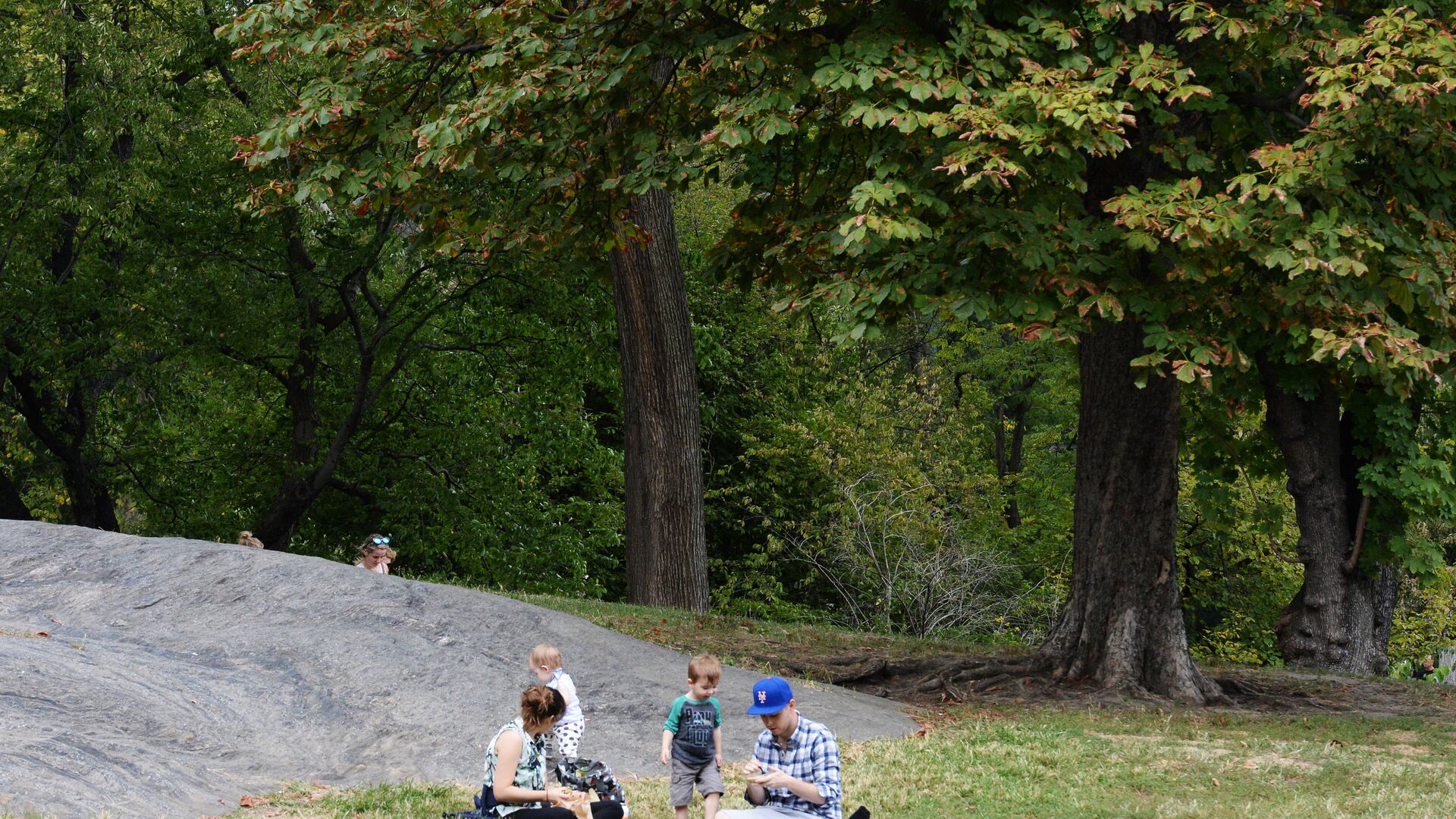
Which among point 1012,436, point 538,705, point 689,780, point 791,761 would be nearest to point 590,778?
point 689,780

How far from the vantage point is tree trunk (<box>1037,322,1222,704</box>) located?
13.0 meters

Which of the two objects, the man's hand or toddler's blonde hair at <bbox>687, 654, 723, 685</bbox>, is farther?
toddler's blonde hair at <bbox>687, 654, 723, 685</bbox>

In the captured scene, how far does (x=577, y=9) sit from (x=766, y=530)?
2015cm

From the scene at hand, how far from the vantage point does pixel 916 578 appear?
22.8 meters

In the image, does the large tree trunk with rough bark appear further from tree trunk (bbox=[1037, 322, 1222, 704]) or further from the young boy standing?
Answer: the young boy standing

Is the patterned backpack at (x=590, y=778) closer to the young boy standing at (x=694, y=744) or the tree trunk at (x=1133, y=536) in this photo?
the young boy standing at (x=694, y=744)

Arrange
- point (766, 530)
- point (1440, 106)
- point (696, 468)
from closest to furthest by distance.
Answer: point (1440, 106) → point (696, 468) → point (766, 530)

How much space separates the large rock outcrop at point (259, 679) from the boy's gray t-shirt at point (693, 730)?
97.0 inches

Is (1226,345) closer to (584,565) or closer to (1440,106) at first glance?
(1440,106)

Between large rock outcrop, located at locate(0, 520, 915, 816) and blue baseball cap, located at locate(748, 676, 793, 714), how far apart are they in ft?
11.4

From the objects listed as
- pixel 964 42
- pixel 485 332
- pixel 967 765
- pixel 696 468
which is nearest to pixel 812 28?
pixel 964 42

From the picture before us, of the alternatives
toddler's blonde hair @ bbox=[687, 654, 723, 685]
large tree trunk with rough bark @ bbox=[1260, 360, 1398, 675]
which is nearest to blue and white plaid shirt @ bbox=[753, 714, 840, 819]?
toddler's blonde hair @ bbox=[687, 654, 723, 685]

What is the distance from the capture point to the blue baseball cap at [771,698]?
5938mm

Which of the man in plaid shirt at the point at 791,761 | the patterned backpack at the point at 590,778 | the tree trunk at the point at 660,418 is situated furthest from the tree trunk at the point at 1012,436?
the man in plaid shirt at the point at 791,761
